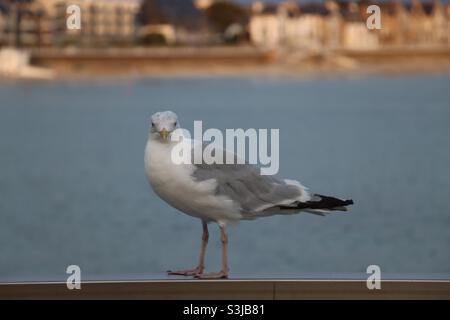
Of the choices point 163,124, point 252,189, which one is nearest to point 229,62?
point 252,189

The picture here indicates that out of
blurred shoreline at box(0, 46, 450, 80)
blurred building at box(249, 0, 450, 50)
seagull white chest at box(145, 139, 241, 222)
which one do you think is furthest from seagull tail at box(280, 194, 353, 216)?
blurred building at box(249, 0, 450, 50)

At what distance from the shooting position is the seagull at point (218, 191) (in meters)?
2.19

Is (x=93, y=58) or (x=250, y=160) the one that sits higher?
(x=93, y=58)

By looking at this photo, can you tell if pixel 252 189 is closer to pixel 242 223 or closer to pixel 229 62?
pixel 242 223

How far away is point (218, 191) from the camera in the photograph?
7.64 ft

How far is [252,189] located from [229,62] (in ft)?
157

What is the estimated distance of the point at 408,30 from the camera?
57750 mm

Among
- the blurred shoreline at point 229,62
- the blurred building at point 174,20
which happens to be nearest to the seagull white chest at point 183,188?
the blurred shoreline at point 229,62

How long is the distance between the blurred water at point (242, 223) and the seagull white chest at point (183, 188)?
0.13 meters

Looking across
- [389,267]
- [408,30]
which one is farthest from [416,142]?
[408,30]

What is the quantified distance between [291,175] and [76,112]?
81.4 ft

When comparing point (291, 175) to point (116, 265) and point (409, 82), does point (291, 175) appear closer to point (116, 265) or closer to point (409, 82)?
point (116, 265)

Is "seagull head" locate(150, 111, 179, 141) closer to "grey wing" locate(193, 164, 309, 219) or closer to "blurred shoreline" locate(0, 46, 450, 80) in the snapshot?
"grey wing" locate(193, 164, 309, 219)

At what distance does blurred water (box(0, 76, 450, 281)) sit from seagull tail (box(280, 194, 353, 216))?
0.45ft
